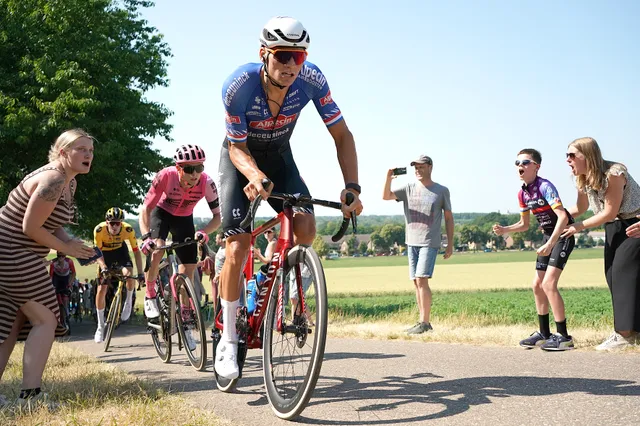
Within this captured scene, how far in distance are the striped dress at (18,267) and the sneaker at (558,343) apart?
16.2 ft

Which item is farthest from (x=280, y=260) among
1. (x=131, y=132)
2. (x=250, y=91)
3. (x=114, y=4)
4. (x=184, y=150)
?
(x=114, y=4)

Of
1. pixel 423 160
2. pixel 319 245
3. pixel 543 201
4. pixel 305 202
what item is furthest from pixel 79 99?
pixel 319 245

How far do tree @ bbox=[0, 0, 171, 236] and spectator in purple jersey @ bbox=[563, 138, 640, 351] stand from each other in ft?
56.3

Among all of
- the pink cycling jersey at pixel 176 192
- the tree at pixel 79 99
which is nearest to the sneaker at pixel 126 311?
the pink cycling jersey at pixel 176 192

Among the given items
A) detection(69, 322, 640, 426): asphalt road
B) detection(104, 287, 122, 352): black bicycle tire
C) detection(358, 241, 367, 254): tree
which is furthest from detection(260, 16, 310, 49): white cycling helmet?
detection(358, 241, 367, 254): tree

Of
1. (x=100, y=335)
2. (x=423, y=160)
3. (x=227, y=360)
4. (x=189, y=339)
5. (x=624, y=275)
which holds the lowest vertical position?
(x=100, y=335)

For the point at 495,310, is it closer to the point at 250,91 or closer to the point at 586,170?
the point at 586,170

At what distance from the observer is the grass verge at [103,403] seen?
4.53 m

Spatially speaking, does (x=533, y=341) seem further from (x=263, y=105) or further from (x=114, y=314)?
(x=114, y=314)

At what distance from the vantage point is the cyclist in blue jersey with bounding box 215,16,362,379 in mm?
4957

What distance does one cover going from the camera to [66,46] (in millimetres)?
24359

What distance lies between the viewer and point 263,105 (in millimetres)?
5301

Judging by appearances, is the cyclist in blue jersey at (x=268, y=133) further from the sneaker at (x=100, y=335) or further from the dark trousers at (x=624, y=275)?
the sneaker at (x=100, y=335)

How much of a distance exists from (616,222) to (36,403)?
5930 millimetres
